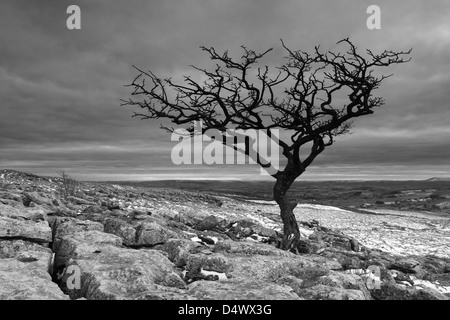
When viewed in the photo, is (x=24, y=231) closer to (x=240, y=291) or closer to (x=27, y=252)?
(x=27, y=252)

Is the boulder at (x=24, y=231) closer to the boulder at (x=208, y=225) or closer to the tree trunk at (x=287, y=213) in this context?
the boulder at (x=208, y=225)

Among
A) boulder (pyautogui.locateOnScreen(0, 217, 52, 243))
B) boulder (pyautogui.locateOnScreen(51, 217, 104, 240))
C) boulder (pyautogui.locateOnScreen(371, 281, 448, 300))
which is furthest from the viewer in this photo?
boulder (pyautogui.locateOnScreen(51, 217, 104, 240))

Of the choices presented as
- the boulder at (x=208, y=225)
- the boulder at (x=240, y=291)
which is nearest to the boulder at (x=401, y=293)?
the boulder at (x=240, y=291)

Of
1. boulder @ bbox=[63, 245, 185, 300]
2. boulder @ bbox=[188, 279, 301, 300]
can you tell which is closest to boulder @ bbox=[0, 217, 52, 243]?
boulder @ bbox=[63, 245, 185, 300]

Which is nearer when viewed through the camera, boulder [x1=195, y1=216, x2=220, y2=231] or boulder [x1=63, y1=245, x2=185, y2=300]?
boulder [x1=63, y1=245, x2=185, y2=300]

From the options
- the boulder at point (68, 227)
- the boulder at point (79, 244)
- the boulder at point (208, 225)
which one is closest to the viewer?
the boulder at point (79, 244)

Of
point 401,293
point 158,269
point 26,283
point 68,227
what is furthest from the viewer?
point 68,227

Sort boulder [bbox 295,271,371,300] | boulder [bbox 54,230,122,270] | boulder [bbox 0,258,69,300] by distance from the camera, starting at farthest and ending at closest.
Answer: boulder [bbox 54,230,122,270], boulder [bbox 295,271,371,300], boulder [bbox 0,258,69,300]

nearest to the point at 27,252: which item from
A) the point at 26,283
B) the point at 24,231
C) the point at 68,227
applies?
the point at 24,231

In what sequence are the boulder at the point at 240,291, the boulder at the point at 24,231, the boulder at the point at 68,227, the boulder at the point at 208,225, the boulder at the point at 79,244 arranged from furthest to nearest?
1. the boulder at the point at 208,225
2. the boulder at the point at 68,227
3. the boulder at the point at 24,231
4. the boulder at the point at 79,244
5. the boulder at the point at 240,291

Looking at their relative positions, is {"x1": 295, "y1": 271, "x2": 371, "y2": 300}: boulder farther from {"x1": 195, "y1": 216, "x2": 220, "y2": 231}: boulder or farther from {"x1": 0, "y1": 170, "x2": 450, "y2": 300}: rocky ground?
{"x1": 195, "y1": 216, "x2": 220, "y2": 231}: boulder
